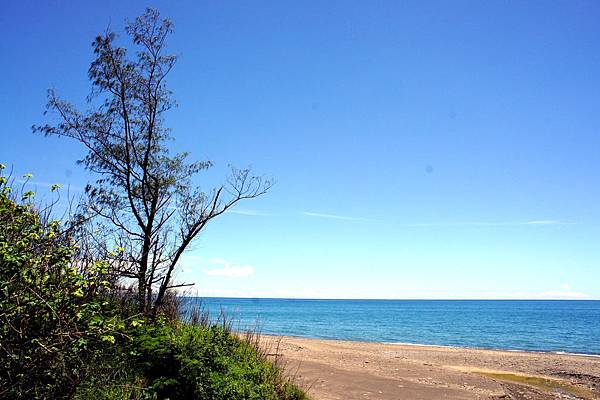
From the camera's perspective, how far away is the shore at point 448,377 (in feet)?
40.8

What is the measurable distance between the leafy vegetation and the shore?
2537 mm

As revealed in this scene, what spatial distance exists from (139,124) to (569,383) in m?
18.2

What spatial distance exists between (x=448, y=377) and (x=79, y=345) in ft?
47.5

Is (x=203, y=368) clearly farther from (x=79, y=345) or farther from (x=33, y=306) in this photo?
(x=33, y=306)

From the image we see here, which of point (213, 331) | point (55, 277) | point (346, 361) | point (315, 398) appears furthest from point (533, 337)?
point (55, 277)

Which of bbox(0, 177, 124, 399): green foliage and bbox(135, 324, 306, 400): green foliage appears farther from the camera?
bbox(135, 324, 306, 400): green foliage

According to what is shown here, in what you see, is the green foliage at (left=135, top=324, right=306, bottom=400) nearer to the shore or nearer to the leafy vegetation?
the leafy vegetation

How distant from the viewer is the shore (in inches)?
490

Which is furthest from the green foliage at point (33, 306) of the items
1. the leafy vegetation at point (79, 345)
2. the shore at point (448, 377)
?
the shore at point (448, 377)

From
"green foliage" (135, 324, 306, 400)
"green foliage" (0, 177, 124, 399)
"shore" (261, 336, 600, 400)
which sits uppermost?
"green foliage" (0, 177, 124, 399)

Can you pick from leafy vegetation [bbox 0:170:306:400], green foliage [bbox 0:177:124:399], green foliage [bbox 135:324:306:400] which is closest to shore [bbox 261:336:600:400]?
green foliage [bbox 135:324:306:400]

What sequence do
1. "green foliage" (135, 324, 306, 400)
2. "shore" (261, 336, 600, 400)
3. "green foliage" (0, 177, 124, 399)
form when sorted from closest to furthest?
"green foliage" (0, 177, 124, 399) < "green foliage" (135, 324, 306, 400) < "shore" (261, 336, 600, 400)

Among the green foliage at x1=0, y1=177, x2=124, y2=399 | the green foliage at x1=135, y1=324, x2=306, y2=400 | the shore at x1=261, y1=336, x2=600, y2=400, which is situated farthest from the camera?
the shore at x1=261, y1=336, x2=600, y2=400

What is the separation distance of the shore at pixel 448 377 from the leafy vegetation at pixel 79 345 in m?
2.54
